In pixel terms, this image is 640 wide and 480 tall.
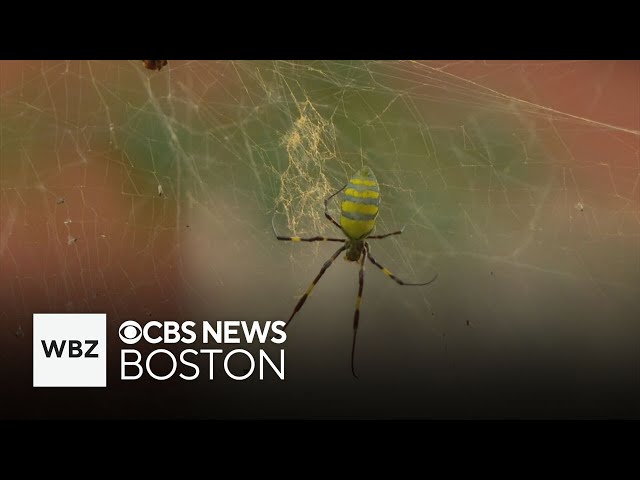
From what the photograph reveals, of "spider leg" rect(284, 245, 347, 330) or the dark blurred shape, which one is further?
the dark blurred shape

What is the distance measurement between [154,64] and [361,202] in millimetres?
1317

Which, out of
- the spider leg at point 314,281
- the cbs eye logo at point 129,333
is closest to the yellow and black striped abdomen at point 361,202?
the spider leg at point 314,281

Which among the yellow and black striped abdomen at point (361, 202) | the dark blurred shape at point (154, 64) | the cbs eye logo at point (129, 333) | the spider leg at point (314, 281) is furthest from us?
the dark blurred shape at point (154, 64)

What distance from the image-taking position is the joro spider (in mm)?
2355

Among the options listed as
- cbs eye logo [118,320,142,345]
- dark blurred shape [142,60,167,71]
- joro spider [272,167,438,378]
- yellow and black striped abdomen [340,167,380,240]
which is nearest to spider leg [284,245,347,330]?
joro spider [272,167,438,378]

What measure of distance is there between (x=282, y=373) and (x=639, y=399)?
1813 mm

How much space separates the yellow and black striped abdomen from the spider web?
1.92ft

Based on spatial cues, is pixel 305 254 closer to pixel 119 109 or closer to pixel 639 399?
pixel 119 109

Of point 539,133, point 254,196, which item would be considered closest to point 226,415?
point 254,196

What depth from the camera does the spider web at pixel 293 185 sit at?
307 centimetres

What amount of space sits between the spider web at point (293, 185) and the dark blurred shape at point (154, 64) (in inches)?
9.2

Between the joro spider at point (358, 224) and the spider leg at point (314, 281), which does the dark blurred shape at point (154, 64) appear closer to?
the joro spider at point (358, 224)

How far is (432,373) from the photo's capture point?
3.19 metres

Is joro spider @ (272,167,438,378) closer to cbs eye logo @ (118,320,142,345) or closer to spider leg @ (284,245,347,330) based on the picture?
spider leg @ (284,245,347,330)
